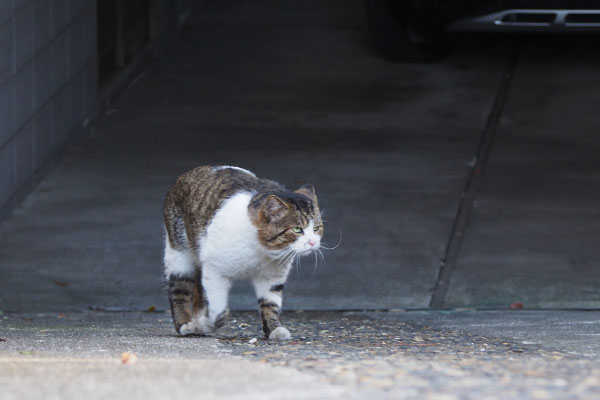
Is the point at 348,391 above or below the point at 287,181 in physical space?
above

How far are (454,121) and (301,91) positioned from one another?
169 cm

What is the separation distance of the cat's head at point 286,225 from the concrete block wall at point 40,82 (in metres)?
3.15

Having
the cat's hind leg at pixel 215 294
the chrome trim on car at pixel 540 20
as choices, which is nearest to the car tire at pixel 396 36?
the chrome trim on car at pixel 540 20

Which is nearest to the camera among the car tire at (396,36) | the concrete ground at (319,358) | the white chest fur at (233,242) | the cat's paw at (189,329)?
the concrete ground at (319,358)

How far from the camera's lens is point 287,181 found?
848cm

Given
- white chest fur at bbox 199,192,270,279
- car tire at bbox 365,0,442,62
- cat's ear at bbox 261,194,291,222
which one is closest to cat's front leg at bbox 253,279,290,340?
white chest fur at bbox 199,192,270,279

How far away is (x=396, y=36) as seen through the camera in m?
11.4

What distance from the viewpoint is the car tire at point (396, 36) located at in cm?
1114

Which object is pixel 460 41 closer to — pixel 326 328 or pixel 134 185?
pixel 134 185

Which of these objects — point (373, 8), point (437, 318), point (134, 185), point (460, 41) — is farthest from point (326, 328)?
point (460, 41)

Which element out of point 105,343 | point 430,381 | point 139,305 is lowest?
point 139,305

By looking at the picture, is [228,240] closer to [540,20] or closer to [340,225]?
[340,225]

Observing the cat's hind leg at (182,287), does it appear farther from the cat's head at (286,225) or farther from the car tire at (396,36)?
the car tire at (396,36)

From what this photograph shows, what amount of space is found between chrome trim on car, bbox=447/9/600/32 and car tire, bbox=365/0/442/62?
122 centimetres
